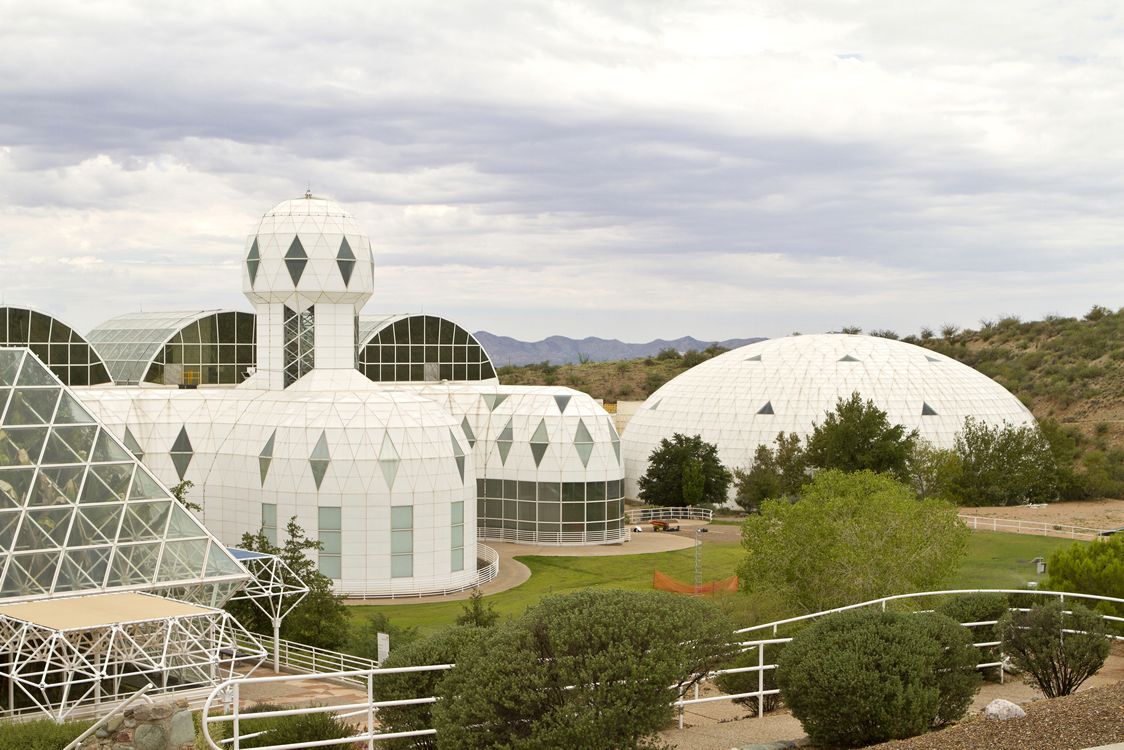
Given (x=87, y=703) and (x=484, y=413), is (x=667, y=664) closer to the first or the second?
(x=87, y=703)

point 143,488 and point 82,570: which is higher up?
point 143,488

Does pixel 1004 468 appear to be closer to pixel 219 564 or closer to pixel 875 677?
pixel 219 564

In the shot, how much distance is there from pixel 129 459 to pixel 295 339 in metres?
22.9

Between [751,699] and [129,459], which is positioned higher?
[129,459]

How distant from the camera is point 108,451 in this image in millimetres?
24969

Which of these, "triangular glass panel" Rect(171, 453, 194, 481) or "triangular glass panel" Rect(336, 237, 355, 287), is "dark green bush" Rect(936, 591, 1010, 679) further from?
"triangular glass panel" Rect(171, 453, 194, 481)

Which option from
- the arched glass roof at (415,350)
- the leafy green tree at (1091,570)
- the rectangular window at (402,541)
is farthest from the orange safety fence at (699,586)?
→ the arched glass roof at (415,350)

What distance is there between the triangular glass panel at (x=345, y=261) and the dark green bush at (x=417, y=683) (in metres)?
32.3

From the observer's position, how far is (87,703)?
2133 cm

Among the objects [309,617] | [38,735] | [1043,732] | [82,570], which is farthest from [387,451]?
[1043,732]

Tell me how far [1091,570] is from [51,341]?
48.1 meters

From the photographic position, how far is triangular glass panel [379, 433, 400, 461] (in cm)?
3962

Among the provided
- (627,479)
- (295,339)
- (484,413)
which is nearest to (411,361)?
(484,413)

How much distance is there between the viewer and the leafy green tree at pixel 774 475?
5884cm
